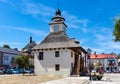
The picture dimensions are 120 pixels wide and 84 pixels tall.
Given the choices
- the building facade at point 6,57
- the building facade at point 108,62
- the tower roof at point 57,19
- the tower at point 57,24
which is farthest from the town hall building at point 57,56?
the building facade at point 108,62

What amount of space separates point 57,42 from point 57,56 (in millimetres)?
3062

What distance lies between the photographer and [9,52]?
77188 mm

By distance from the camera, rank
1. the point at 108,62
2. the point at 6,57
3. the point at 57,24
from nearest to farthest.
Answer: the point at 57,24
the point at 6,57
the point at 108,62

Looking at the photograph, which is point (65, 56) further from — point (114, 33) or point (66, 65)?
point (114, 33)

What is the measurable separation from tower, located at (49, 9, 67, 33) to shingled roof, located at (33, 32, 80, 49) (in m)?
1.59

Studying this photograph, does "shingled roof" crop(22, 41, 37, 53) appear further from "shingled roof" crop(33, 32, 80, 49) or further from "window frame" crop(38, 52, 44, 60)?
"window frame" crop(38, 52, 44, 60)

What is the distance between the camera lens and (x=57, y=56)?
47719mm

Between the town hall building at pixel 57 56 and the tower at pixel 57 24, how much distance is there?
167 cm

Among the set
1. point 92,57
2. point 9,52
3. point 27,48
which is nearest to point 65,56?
point 9,52

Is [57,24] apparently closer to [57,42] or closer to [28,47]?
[57,42]

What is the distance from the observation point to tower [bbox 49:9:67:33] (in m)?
53.5

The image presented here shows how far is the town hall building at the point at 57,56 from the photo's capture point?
46688 millimetres

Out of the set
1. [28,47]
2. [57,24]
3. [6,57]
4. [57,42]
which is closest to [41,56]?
[57,42]

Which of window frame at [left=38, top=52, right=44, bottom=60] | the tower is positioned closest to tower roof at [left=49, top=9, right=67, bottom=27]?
the tower
